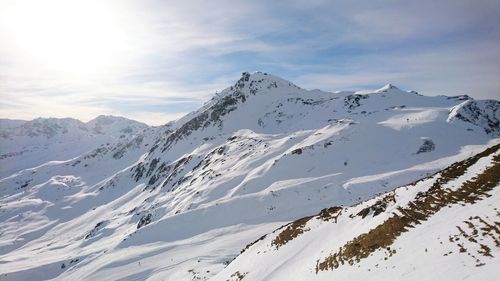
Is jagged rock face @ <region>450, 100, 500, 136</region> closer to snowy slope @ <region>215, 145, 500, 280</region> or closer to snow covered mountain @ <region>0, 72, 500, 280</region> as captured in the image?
snow covered mountain @ <region>0, 72, 500, 280</region>

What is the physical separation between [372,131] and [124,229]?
207 ft

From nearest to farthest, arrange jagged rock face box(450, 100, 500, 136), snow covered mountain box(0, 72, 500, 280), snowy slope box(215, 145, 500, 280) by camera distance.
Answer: snowy slope box(215, 145, 500, 280), snow covered mountain box(0, 72, 500, 280), jagged rock face box(450, 100, 500, 136)

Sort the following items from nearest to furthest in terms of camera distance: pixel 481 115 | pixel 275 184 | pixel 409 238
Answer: pixel 409 238, pixel 275 184, pixel 481 115

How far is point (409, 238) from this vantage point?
18.7 meters

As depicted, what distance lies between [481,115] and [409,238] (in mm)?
72711

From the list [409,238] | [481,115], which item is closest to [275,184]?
[481,115]

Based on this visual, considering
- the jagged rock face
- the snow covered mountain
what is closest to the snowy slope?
the snow covered mountain

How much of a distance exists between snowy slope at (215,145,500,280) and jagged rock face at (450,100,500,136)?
58.6 metres

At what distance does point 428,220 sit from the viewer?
1948 centimetres

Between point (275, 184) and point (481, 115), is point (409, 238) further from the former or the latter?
point (481, 115)

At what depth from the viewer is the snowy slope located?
1505 cm

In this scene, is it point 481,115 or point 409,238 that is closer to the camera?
point 409,238

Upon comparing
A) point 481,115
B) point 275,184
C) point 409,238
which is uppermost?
point 481,115

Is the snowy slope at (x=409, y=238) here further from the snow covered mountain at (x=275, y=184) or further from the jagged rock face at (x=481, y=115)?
the jagged rock face at (x=481, y=115)
